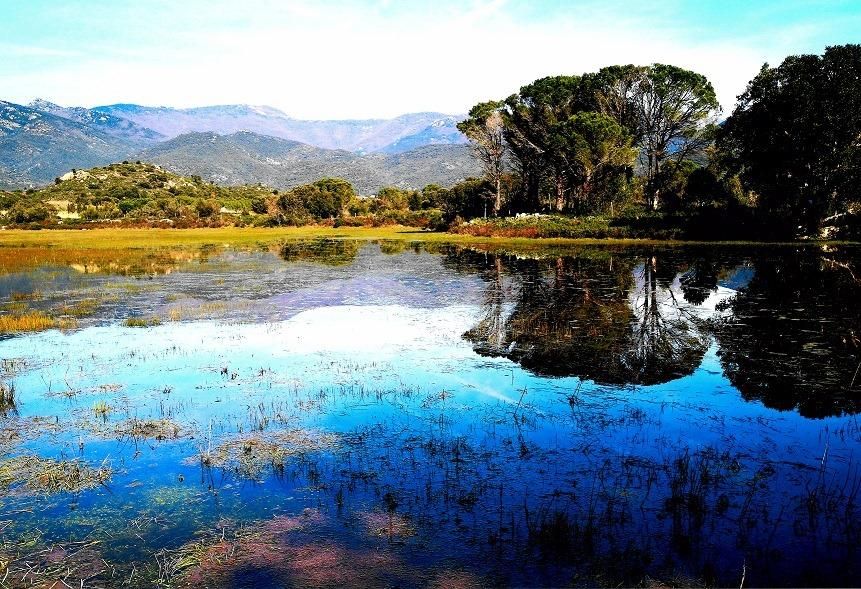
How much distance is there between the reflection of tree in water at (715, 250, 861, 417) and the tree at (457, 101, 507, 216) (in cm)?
5657

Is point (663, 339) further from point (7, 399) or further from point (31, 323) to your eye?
point (31, 323)

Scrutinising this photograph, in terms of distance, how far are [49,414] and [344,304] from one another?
1423 centimetres

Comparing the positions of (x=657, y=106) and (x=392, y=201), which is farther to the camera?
(x=392, y=201)

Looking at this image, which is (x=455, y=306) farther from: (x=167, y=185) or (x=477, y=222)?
(x=167, y=185)

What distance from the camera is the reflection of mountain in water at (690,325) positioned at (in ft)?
48.1

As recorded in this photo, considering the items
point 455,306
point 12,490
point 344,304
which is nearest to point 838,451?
point 12,490

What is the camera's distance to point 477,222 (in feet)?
257

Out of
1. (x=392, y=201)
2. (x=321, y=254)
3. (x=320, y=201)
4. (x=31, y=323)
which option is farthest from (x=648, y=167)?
(x=31, y=323)

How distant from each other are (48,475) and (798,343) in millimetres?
18212

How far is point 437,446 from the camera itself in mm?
10500

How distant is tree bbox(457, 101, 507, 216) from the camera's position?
8375cm

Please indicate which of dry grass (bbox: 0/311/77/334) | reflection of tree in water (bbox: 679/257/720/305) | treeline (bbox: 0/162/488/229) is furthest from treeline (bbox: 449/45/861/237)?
dry grass (bbox: 0/311/77/334)

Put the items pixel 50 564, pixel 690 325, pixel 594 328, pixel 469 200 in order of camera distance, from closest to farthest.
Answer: pixel 50 564 → pixel 594 328 → pixel 690 325 → pixel 469 200

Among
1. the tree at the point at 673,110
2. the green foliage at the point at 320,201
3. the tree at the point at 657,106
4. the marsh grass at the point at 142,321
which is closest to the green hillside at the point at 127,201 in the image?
the green foliage at the point at 320,201
